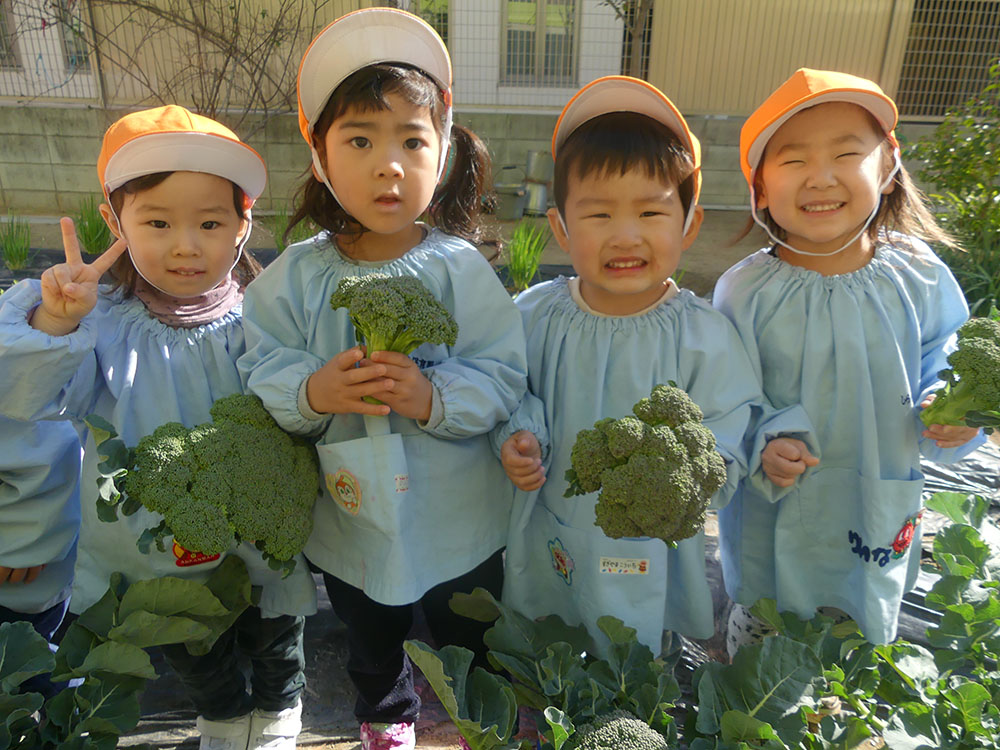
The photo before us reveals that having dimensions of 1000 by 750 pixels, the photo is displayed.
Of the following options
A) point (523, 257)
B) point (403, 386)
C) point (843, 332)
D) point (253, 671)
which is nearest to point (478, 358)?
point (403, 386)

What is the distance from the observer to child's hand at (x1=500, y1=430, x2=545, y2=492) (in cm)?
176

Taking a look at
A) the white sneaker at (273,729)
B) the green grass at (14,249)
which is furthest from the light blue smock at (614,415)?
the green grass at (14,249)

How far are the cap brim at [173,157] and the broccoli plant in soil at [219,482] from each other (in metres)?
0.62

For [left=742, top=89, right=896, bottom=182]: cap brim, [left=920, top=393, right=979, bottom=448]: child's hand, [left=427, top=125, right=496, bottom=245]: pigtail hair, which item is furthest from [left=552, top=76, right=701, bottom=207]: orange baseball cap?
[left=920, top=393, right=979, bottom=448]: child's hand

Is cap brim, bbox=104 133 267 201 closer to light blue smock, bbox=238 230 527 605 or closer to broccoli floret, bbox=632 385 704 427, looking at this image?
light blue smock, bbox=238 230 527 605

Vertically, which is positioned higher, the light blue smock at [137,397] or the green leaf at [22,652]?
the light blue smock at [137,397]

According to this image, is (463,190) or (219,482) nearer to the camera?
(219,482)

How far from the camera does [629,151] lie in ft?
5.82

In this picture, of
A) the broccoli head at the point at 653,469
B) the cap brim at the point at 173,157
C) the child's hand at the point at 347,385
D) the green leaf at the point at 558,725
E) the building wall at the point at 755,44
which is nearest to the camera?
the broccoli head at the point at 653,469

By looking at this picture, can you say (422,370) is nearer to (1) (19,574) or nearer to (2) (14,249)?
(1) (19,574)

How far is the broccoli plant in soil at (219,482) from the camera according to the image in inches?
63.3

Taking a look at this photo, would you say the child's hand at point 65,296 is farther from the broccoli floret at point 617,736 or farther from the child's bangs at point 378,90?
the broccoli floret at point 617,736

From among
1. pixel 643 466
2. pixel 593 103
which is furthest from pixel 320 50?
pixel 643 466

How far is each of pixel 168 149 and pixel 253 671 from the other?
58.8 inches
